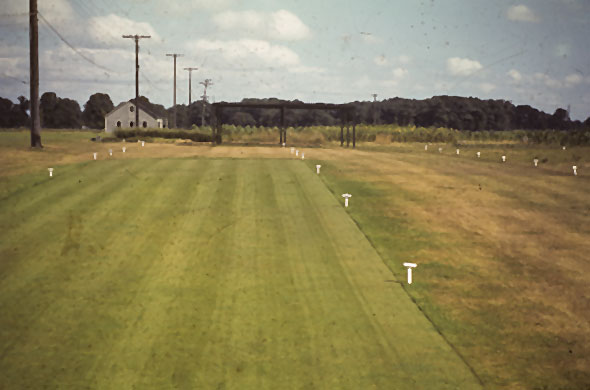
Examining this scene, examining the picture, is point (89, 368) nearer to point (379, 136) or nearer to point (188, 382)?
point (188, 382)

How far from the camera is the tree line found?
154500mm

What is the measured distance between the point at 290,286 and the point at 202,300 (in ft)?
6.56

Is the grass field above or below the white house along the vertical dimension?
below

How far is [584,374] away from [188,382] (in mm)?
5997

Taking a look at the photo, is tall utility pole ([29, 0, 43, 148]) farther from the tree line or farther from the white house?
the tree line

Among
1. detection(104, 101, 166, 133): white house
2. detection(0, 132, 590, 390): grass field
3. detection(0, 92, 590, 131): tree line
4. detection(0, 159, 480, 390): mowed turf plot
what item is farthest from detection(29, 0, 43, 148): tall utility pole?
detection(0, 92, 590, 131): tree line

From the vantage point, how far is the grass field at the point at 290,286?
30.4 feet

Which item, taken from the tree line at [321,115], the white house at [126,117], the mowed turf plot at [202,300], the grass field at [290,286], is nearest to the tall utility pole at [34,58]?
the grass field at [290,286]

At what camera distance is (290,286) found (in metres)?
13.0

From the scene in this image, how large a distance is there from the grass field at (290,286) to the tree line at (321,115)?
128465 millimetres

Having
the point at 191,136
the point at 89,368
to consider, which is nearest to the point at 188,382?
the point at 89,368

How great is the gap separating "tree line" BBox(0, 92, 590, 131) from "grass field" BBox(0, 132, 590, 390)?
128465 millimetres

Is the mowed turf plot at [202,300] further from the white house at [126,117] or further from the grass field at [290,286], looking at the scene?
the white house at [126,117]

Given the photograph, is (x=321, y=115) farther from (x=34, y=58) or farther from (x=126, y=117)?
(x=34, y=58)
